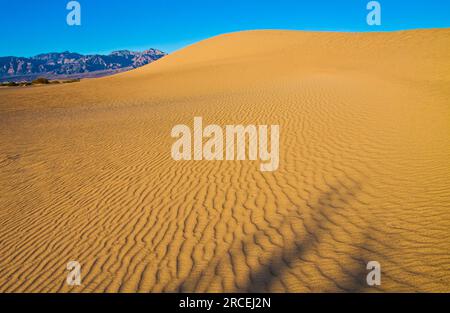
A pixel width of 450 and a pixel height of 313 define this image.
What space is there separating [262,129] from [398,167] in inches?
187

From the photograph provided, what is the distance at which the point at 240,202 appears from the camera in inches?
235

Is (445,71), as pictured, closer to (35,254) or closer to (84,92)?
(35,254)

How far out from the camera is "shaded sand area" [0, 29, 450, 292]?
4.00 meters

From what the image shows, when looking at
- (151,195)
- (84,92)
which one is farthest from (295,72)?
(151,195)

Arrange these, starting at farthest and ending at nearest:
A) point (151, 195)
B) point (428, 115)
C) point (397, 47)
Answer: point (397, 47) → point (428, 115) → point (151, 195)

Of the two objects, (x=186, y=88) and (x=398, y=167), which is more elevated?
(x=186, y=88)

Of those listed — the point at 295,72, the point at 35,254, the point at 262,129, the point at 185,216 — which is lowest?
the point at 35,254

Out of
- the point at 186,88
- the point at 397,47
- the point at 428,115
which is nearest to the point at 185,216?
the point at 428,115

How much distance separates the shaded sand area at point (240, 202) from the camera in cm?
400

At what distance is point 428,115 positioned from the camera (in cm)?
1020

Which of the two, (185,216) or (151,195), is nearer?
(185,216)
